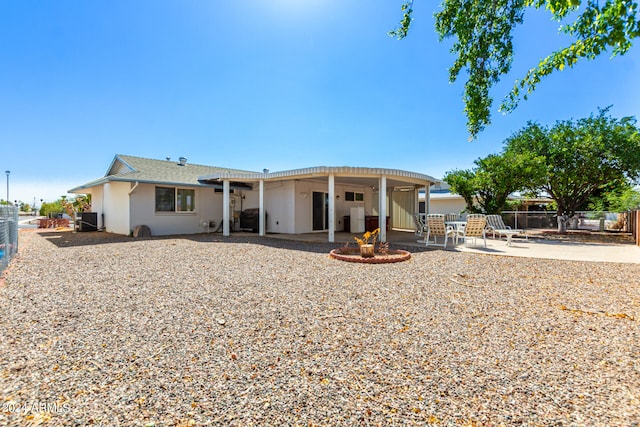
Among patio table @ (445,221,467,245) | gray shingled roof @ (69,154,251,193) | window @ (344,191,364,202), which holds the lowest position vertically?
patio table @ (445,221,467,245)

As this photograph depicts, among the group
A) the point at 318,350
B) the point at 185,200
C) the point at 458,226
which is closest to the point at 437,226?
the point at 458,226

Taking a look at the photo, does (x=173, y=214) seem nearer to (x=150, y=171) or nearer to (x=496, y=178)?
(x=150, y=171)

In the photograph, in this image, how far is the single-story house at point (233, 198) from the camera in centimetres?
1200

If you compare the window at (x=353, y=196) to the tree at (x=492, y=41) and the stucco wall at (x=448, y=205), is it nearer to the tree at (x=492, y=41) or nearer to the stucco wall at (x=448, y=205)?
the tree at (x=492, y=41)

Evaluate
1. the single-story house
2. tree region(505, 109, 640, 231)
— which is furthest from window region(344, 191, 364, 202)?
tree region(505, 109, 640, 231)

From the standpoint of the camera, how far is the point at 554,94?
1136 cm

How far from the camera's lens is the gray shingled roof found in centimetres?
1188

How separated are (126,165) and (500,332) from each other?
15.6 metres

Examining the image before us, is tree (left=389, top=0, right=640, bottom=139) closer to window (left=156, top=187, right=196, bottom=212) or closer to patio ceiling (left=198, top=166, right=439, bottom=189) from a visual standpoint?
patio ceiling (left=198, top=166, right=439, bottom=189)

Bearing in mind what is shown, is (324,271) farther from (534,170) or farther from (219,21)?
(534,170)

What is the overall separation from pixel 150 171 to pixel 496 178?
615 inches

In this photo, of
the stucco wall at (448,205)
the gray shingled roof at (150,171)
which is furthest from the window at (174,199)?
the stucco wall at (448,205)

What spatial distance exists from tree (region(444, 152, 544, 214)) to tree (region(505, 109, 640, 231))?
0.62 metres

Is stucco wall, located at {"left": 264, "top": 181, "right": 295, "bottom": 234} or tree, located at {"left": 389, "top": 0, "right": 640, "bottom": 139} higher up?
tree, located at {"left": 389, "top": 0, "right": 640, "bottom": 139}
